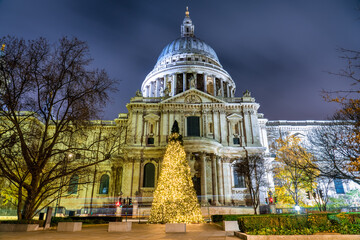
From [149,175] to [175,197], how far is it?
17350mm

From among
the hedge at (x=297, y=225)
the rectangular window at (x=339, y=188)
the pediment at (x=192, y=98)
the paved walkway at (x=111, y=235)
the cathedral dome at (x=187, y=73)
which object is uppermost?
the cathedral dome at (x=187, y=73)

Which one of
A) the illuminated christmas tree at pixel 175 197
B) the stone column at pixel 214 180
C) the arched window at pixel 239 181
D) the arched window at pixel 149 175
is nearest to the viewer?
the illuminated christmas tree at pixel 175 197

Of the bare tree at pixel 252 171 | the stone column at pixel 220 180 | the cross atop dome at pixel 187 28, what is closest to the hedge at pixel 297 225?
the bare tree at pixel 252 171

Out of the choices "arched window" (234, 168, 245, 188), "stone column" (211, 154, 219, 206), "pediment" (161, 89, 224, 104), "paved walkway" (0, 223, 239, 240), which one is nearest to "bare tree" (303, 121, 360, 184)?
"arched window" (234, 168, 245, 188)

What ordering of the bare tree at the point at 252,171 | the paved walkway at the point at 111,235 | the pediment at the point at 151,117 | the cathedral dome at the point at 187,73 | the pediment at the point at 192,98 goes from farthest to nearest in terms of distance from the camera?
the cathedral dome at the point at 187,73 < the pediment at the point at 192,98 < the pediment at the point at 151,117 < the bare tree at the point at 252,171 < the paved walkway at the point at 111,235

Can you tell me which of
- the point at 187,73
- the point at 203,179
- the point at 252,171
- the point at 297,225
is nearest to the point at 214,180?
the point at 203,179

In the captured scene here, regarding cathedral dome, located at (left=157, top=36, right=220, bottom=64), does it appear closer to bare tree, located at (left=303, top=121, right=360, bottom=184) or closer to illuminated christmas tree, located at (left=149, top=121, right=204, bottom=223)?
bare tree, located at (left=303, top=121, right=360, bottom=184)

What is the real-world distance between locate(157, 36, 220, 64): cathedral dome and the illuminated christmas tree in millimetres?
42299

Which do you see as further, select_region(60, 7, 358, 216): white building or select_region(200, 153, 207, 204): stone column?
select_region(60, 7, 358, 216): white building

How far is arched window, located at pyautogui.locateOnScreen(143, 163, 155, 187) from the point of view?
32062mm

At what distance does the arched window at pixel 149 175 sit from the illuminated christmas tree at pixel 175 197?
15.4 metres

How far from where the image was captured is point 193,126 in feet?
116

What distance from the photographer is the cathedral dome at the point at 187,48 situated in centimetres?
5592

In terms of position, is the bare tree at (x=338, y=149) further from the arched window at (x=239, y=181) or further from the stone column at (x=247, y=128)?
the stone column at (x=247, y=128)
